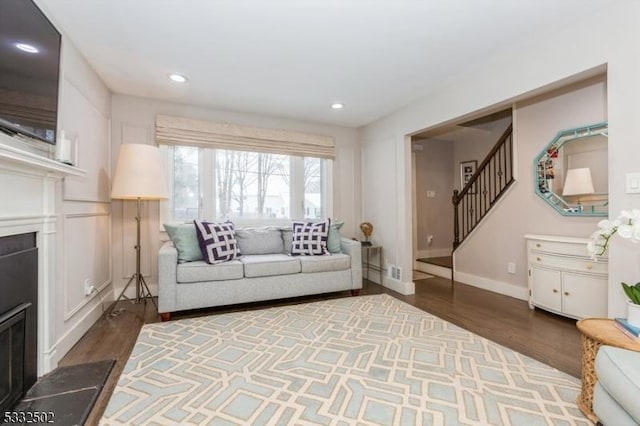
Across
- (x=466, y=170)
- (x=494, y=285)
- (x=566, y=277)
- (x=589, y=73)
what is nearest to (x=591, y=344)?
(x=566, y=277)

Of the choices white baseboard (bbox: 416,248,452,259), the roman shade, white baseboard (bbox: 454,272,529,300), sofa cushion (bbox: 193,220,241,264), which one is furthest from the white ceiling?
white baseboard (bbox: 416,248,452,259)

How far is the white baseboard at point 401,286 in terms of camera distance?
3.59 meters

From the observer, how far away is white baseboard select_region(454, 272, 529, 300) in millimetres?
3353

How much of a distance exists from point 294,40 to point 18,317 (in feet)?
7.72

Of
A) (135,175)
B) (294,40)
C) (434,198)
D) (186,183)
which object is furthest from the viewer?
(434,198)

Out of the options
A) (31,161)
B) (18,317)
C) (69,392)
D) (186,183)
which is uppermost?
(186,183)

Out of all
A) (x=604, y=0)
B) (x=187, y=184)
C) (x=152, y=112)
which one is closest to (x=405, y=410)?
(x=604, y=0)

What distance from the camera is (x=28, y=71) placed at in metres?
1.55

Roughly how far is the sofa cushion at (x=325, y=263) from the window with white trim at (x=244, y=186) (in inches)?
37.4

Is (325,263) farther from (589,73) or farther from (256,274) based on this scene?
(589,73)

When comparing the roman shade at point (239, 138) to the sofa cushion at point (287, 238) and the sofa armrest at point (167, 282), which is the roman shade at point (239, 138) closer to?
the sofa cushion at point (287, 238)

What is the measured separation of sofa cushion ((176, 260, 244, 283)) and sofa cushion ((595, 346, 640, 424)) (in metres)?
2.59

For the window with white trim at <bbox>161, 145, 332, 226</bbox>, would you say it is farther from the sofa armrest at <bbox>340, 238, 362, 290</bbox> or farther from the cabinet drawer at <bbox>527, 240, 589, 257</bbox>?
the cabinet drawer at <bbox>527, 240, 589, 257</bbox>

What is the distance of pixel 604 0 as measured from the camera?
5.93 ft
